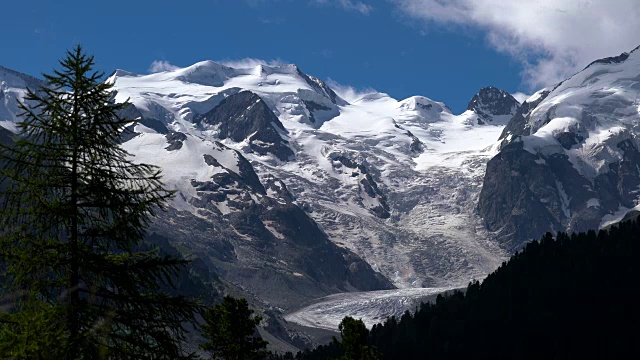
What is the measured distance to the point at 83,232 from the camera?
708 inches

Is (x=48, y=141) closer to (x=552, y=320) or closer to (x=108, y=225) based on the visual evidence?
(x=108, y=225)

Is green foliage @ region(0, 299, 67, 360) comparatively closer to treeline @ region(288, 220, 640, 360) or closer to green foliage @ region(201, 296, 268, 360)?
green foliage @ region(201, 296, 268, 360)

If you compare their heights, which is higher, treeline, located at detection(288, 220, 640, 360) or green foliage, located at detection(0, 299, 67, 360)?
treeline, located at detection(288, 220, 640, 360)

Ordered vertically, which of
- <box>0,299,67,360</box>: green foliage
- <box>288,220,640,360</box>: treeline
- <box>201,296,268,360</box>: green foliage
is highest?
<box>288,220,640,360</box>: treeline

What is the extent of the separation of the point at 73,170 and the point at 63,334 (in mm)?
3361

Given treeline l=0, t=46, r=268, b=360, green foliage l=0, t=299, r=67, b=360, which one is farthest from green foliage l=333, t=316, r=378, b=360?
green foliage l=0, t=299, r=67, b=360

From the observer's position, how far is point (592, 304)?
18925 cm

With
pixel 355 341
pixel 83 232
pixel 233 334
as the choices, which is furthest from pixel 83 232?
pixel 355 341

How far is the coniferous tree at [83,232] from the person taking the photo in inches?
683

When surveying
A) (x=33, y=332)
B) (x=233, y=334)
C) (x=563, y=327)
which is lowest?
(x=33, y=332)

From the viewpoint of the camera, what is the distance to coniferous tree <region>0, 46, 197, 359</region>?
17.4 meters

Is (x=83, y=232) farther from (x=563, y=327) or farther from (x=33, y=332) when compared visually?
(x=563, y=327)

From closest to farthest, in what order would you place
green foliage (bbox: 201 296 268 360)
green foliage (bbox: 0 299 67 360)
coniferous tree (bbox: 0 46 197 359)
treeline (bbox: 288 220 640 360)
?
green foliage (bbox: 0 299 67 360)
coniferous tree (bbox: 0 46 197 359)
green foliage (bbox: 201 296 268 360)
treeline (bbox: 288 220 640 360)

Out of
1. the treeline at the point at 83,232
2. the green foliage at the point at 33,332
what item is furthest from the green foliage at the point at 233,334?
the green foliage at the point at 33,332
